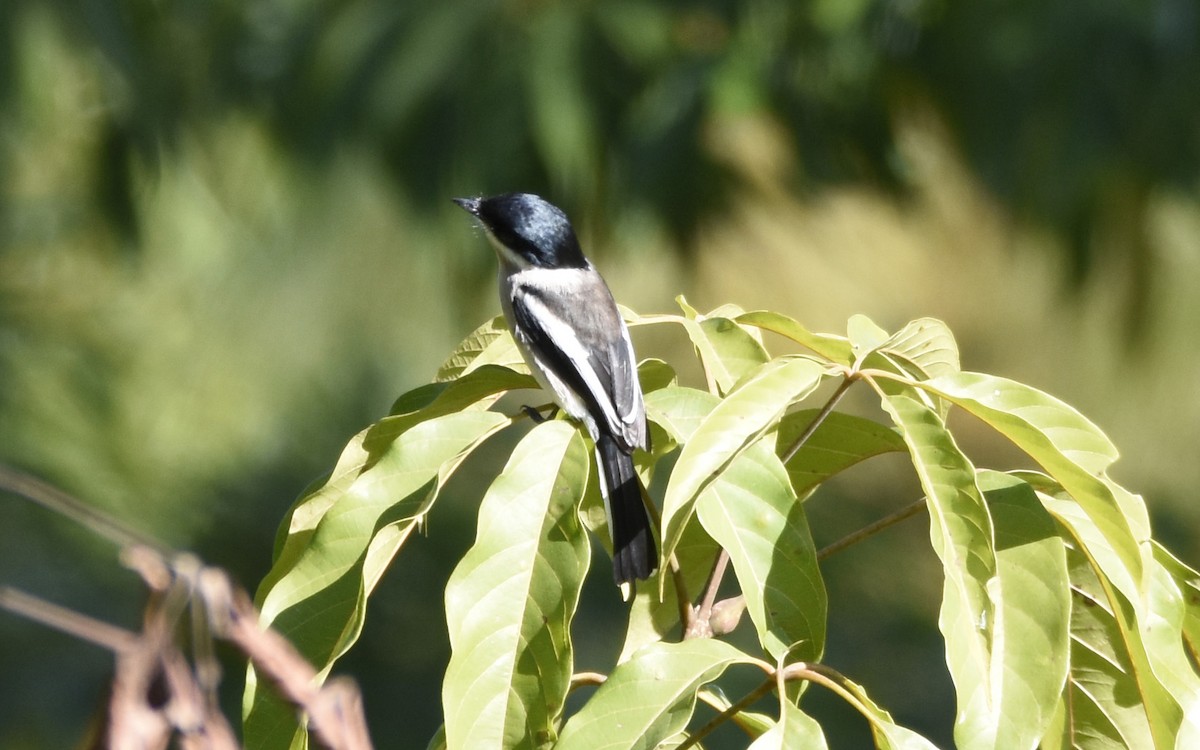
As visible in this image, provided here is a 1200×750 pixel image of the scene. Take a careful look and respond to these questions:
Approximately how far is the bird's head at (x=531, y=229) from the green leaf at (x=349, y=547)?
1.24m

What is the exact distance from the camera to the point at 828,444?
1729 millimetres

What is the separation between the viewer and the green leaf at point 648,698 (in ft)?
Result: 4.38

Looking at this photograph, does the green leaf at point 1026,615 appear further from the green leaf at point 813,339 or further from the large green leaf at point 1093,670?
the green leaf at point 813,339

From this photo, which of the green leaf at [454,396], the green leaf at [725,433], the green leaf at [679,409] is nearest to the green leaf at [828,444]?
the green leaf at [679,409]

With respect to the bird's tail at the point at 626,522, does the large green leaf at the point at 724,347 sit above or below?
above

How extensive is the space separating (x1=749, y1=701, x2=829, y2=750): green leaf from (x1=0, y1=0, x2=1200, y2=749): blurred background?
405 cm

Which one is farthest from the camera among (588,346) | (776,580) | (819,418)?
(588,346)

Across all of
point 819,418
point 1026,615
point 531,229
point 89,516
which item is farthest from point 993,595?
point 531,229

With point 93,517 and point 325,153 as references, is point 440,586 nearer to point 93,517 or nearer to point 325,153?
point 325,153

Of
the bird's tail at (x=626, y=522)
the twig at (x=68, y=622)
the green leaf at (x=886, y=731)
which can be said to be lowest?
the green leaf at (x=886, y=731)

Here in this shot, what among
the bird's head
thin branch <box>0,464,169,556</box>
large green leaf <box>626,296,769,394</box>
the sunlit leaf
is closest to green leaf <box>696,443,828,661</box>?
the sunlit leaf

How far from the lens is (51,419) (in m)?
6.90

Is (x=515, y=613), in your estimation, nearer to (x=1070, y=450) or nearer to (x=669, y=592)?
(x=669, y=592)

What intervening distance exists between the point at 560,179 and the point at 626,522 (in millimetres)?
4435
